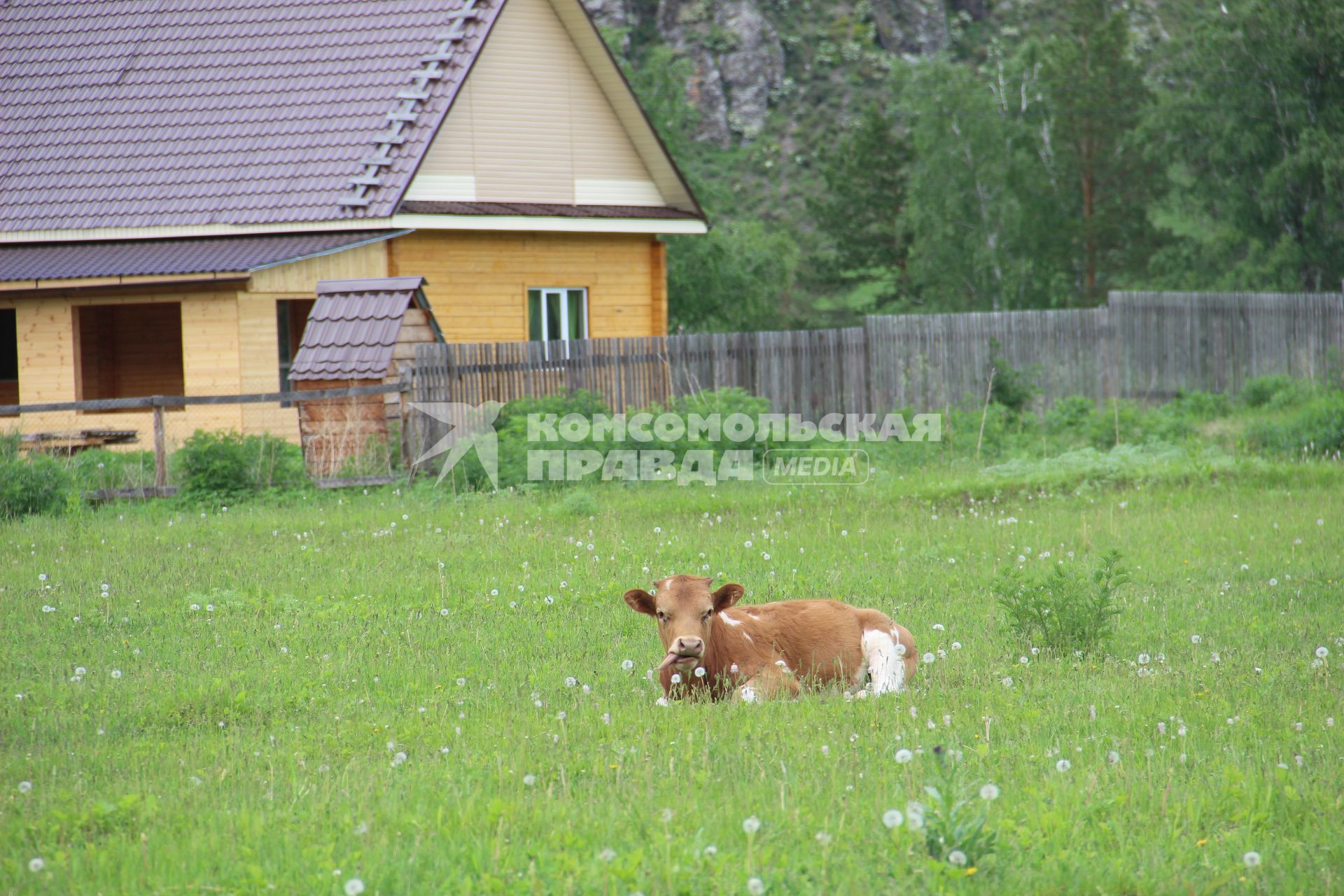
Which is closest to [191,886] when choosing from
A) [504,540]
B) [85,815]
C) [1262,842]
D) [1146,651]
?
[85,815]

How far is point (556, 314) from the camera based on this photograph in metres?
24.4

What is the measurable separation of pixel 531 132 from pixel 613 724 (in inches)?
750

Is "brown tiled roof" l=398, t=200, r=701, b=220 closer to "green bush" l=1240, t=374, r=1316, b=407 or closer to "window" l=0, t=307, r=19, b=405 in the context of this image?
"window" l=0, t=307, r=19, b=405

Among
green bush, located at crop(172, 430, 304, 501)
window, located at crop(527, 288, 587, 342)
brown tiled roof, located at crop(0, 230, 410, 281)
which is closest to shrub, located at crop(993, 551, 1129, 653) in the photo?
green bush, located at crop(172, 430, 304, 501)

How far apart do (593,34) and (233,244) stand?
299 inches

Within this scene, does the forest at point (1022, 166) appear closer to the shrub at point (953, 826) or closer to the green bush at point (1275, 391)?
the green bush at point (1275, 391)

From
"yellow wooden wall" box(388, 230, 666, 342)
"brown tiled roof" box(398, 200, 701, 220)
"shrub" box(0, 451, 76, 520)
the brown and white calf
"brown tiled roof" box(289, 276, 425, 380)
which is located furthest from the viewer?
"yellow wooden wall" box(388, 230, 666, 342)

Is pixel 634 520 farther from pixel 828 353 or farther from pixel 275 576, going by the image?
pixel 828 353

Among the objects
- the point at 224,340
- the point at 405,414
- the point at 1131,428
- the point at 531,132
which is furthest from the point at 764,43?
the point at 405,414

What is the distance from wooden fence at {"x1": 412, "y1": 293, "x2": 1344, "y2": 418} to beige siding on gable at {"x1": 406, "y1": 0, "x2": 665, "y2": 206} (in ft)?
16.9

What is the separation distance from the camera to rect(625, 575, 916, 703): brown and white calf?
21.6 ft

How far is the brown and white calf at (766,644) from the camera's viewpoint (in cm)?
659

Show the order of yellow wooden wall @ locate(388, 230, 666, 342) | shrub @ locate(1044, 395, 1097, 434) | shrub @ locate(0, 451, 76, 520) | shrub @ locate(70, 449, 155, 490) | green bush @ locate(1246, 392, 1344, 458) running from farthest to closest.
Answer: yellow wooden wall @ locate(388, 230, 666, 342)
shrub @ locate(1044, 395, 1097, 434)
green bush @ locate(1246, 392, 1344, 458)
shrub @ locate(70, 449, 155, 490)
shrub @ locate(0, 451, 76, 520)

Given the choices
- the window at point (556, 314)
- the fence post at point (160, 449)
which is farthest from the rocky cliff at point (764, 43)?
the fence post at point (160, 449)
